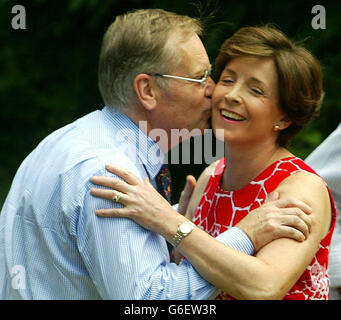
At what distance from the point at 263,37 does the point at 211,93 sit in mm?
275

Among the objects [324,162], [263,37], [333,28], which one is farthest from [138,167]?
[333,28]

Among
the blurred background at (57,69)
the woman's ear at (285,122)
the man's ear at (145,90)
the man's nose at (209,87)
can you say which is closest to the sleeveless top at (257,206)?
the woman's ear at (285,122)

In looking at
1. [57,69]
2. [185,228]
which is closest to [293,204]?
[185,228]

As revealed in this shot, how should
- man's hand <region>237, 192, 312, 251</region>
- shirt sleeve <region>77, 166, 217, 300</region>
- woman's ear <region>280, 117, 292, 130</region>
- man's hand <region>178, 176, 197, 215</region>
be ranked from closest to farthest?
shirt sleeve <region>77, 166, 217, 300</region>, man's hand <region>237, 192, 312, 251</region>, woman's ear <region>280, 117, 292, 130</region>, man's hand <region>178, 176, 197, 215</region>

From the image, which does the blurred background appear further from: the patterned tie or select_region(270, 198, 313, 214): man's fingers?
select_region(270, 198, 313, 214): man's fingers

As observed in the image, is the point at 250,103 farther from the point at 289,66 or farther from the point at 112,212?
the point at 112,212

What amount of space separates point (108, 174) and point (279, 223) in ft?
1.76

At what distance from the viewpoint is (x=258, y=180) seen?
243 cm

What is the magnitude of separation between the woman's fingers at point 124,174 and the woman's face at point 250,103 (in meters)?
0.44

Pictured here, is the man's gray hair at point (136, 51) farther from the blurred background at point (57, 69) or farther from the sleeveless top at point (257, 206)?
the blurred background at point (57, 69)

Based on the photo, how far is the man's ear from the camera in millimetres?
2362

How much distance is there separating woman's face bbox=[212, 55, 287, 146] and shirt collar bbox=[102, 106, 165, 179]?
26 centimetres

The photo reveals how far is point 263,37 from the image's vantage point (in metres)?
2.42

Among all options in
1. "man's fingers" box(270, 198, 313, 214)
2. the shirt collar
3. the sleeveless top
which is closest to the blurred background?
the sleeveless top
